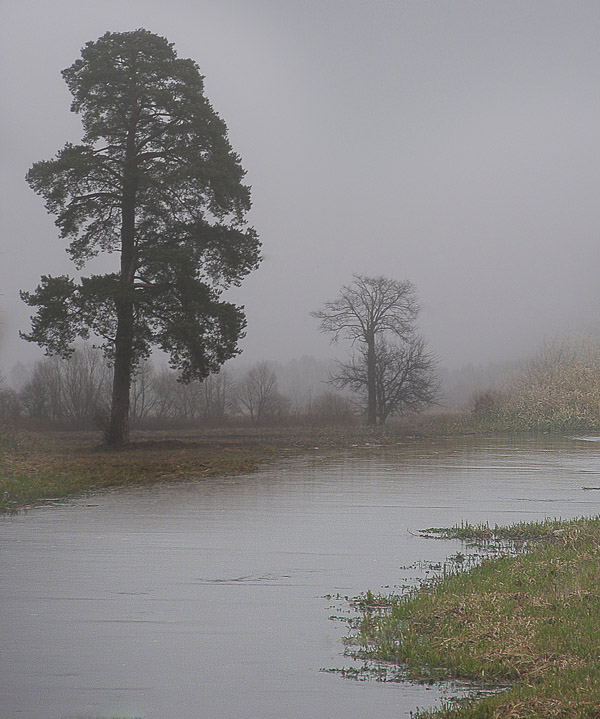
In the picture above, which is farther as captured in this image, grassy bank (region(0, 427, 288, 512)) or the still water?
grassy bank (region(0, 427, 288, 512))

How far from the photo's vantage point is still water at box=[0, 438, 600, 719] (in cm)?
483

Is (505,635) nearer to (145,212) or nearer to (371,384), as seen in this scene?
(145,212)

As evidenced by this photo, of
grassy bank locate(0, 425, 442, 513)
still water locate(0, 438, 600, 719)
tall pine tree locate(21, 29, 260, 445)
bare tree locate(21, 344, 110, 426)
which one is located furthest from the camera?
bare tree locate(21, 344, 110, 426)

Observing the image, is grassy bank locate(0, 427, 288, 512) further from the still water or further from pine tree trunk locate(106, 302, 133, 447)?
the still water

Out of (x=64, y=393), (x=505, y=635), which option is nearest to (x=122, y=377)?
(x=64, y=393)

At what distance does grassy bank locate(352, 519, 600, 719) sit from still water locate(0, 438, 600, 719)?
1.06ft

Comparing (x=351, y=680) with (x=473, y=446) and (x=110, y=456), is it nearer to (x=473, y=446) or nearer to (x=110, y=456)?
(x=110, y=456)

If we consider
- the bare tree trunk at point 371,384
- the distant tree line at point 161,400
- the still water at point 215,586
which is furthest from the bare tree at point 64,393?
the still water at point 215,586

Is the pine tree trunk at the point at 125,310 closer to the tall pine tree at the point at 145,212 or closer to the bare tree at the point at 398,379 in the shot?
the tall pine tree at the point at 145,212

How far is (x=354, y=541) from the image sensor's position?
9.95 meters

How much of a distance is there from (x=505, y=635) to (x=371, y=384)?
4255cm

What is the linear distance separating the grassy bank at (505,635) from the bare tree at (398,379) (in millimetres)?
39450

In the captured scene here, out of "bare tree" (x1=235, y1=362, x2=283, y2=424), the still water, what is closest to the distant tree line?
"bare tree" (x1=235, y1=362, x2=283, y2=424)

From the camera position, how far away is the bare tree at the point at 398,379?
155ft
